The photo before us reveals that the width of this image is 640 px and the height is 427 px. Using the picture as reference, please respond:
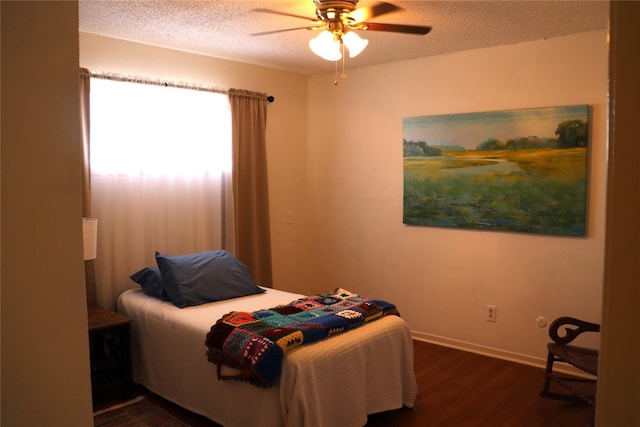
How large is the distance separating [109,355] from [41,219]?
3.20 metres

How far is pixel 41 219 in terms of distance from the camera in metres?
0.78

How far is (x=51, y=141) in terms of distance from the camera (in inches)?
30.9

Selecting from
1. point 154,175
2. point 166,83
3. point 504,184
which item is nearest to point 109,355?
point 154,175

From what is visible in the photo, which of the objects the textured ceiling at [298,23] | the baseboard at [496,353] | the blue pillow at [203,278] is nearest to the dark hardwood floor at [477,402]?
the baseboard at [496,353]

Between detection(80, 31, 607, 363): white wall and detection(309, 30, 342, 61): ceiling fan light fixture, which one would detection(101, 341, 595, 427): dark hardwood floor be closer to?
detection(80, 31, 607, 363): white wall

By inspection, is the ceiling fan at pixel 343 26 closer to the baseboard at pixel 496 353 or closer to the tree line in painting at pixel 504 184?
the tree line in painting at pixel 504 184

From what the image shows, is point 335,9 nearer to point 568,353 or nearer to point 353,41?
point 353,41

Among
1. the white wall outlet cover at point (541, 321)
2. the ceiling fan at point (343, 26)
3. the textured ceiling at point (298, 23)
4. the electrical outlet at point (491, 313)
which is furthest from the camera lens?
the electrical outlet at point (491, 313)

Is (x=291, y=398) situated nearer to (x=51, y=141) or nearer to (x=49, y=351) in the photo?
(x=49, y=351)

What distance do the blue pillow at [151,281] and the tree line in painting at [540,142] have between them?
7.98 feet

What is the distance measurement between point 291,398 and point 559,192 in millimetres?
2521

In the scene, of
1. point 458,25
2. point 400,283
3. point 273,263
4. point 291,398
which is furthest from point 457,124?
point 291,398

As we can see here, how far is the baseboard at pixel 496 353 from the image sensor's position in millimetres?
3809

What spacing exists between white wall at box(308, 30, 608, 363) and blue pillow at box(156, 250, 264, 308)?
4.58 ft
